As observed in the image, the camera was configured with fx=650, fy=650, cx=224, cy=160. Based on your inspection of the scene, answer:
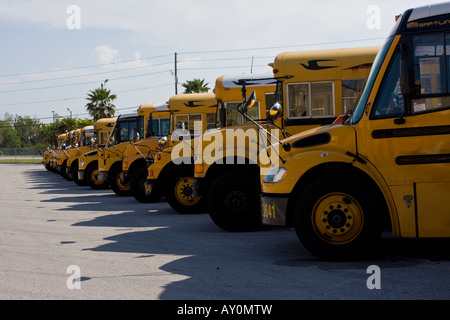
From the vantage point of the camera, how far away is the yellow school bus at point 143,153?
1622 cm

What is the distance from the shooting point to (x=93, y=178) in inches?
907

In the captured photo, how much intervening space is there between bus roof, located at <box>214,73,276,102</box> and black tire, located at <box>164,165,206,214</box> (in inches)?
65.5

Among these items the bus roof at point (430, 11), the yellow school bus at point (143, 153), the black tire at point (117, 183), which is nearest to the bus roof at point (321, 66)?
the bus roof at point (430, 11)

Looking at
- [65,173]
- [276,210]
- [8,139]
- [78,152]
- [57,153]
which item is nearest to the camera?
[276,210]

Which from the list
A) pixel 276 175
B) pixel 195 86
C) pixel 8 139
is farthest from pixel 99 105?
pixel 8 139

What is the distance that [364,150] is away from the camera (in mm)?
6852

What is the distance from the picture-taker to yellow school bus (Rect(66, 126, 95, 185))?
26125 millimetres

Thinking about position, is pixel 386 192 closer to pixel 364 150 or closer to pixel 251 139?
pixel 364 150

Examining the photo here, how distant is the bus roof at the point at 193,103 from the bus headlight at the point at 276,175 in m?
8.13

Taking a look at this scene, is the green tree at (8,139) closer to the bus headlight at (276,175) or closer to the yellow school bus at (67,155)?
the yellow school bus at (67,155)

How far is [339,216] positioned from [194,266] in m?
1.66

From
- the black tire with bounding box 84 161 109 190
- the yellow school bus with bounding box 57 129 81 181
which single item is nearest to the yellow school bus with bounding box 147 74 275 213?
the black tire with bounding box 84 161 109 190

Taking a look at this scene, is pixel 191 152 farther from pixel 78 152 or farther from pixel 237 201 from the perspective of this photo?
pixel 78 152
